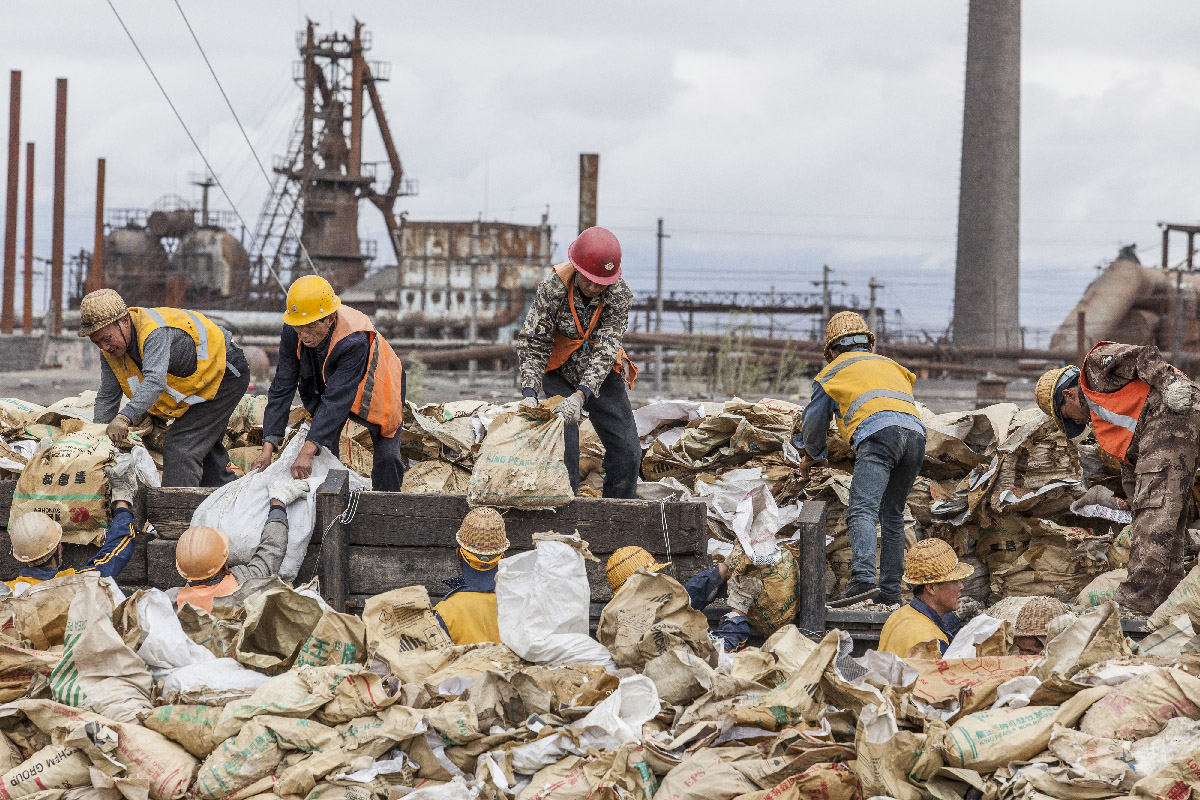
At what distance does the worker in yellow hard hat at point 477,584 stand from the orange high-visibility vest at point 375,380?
127 cm

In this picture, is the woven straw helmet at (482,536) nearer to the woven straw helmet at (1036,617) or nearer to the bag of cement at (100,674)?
the bag of cement at (100,674)

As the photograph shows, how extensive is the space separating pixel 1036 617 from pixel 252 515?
3152mm

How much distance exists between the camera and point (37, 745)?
3.59 meters

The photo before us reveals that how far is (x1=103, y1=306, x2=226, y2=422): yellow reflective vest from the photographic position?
17.6ft

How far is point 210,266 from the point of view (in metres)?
35.4

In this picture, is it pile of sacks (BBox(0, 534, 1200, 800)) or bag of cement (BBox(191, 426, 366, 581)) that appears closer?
pile of sacks (BBox(0, 534, 1200, 800))

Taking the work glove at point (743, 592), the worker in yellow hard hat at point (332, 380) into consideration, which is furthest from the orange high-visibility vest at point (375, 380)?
the work glove at point (743, 592)

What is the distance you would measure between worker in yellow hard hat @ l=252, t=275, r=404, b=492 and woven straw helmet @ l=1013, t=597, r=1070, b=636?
2.95 m

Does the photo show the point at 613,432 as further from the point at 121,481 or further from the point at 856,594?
the point at 121,481

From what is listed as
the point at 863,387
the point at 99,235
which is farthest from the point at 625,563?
the point at 99,235

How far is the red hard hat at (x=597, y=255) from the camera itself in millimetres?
4840

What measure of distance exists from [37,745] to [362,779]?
1.16 metres

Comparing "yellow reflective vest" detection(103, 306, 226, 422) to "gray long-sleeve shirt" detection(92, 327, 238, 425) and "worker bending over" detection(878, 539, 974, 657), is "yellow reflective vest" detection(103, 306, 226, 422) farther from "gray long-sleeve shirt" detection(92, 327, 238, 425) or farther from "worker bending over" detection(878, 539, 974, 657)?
"worker bending over" detection(878, 539, 974, 657)

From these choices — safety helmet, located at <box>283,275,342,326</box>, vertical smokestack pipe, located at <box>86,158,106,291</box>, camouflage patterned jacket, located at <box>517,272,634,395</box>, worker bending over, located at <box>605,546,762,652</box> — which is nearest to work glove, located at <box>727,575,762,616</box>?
worker bending over, located at <box>605,546,762,652</box>
